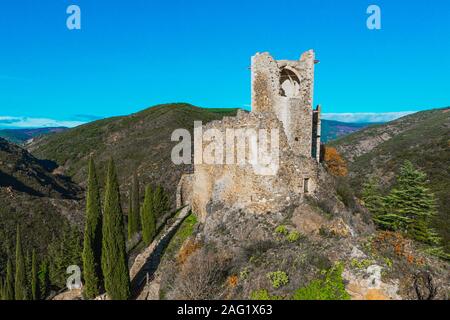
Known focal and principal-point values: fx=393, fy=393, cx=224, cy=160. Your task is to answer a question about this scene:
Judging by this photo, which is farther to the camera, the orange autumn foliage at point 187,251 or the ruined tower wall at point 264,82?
the ruined tower wall at point 264,82

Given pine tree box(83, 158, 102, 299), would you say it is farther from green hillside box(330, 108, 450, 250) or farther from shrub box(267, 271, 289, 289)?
green hillside box(330, 108, 450, 250)

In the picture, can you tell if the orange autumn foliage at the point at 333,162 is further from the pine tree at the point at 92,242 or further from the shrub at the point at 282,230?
the pine tree at the point at 92,242

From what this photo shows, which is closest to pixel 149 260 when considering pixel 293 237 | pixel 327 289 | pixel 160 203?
pixel 160 203

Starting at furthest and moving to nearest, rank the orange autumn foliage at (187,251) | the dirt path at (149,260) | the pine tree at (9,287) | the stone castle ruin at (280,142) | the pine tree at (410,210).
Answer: the pine tree at (9,287) < the pine tree at (410,210) < the dirt path at (149,260) < the orange autumn foliage at (187,251) < the stone castle ruin at (280,142)

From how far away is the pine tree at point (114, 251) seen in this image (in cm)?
2161

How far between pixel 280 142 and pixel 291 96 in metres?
5.03

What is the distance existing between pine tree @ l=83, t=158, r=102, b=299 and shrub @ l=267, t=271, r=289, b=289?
570 inches

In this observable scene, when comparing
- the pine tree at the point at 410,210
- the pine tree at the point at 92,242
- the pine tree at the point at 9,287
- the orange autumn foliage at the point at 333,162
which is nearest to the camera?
the pine tree at the point at 92,242

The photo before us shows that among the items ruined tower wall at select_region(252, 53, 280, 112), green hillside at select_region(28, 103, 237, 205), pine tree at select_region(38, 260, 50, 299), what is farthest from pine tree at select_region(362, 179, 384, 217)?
green hillside at select_region(28, 103, 237, 205)

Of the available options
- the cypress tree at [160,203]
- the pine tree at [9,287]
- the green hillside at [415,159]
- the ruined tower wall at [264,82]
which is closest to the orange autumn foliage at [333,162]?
the green hillside at [415,159]

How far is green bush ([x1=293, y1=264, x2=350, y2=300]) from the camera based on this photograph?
12.8m

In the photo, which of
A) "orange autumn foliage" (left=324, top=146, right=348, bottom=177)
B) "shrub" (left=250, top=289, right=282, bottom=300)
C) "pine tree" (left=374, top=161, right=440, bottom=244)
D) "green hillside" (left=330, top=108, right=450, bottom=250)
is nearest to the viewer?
"shrub" (left=250, top=289, right=282, bottom=300)

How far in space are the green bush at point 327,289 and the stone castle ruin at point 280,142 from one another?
200 inches
